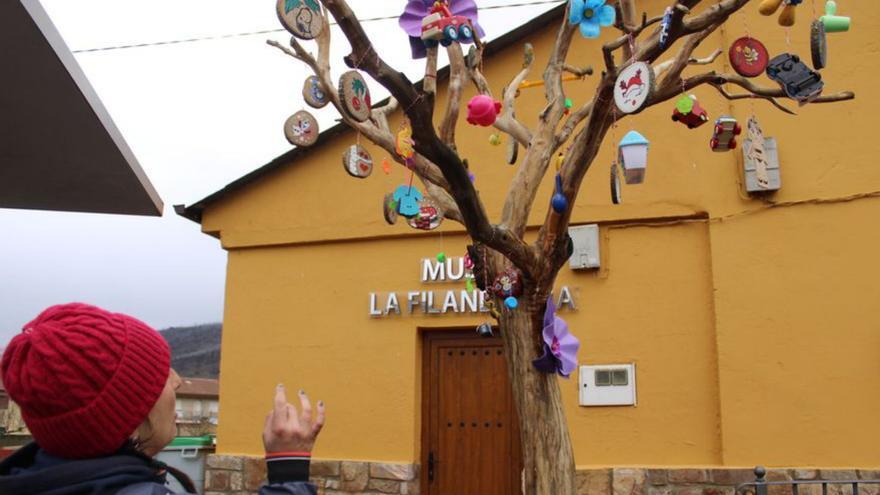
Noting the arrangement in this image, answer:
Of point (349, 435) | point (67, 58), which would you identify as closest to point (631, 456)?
point (349, 435)

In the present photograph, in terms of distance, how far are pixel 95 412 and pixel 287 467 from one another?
380mm

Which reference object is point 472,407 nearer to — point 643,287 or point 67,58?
point 643,287

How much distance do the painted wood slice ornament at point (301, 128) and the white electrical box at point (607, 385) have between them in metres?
3.12

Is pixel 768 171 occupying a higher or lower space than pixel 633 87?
higher

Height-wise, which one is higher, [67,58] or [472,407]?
[67,58]

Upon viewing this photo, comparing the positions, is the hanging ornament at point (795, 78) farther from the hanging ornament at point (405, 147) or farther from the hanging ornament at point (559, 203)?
the hanging ornament at point (405, 147)

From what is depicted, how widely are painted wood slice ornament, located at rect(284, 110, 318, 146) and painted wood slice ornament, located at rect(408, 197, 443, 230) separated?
86cm

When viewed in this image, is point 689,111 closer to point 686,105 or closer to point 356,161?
point 686,105

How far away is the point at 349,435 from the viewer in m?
7.30

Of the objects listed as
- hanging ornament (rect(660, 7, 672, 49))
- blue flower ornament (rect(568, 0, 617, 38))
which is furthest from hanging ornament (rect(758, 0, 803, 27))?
blue flower ornament (rect(568, 0, 617, 38))

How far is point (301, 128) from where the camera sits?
5207mm

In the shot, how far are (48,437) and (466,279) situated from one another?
5697mm

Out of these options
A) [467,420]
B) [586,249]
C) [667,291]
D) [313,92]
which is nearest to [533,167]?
[313,92]

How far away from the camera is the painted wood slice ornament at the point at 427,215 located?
5148 mm
